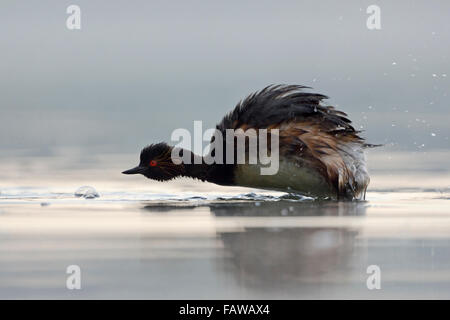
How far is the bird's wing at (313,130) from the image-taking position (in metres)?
8.33

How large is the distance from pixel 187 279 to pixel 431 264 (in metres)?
1.32

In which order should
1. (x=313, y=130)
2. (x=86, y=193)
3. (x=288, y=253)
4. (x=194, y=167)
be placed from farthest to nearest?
(x=194, y=167) < (x=313, y=130) < (x=86, y=193) < (x=288, y=253)

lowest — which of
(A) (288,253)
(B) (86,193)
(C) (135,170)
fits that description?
(A) (288,253)

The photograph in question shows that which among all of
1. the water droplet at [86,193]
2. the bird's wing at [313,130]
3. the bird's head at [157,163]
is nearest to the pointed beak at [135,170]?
the bird's head at [157,163]

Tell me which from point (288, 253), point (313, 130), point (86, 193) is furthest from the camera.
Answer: point (313, 130)

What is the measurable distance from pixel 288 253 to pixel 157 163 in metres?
4.87

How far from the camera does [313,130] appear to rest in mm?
8461

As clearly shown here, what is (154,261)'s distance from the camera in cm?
454

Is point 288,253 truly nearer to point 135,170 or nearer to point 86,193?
point 86,193

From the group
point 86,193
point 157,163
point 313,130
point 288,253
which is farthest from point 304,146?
point 288,253

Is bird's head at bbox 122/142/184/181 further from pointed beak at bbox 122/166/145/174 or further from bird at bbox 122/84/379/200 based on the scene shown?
bird at bbox 122/84/379/200

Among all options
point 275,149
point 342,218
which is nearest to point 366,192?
point 275,149

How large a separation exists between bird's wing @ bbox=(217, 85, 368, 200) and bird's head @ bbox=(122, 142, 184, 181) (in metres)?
1.08

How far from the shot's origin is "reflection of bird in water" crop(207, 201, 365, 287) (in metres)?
4.09
